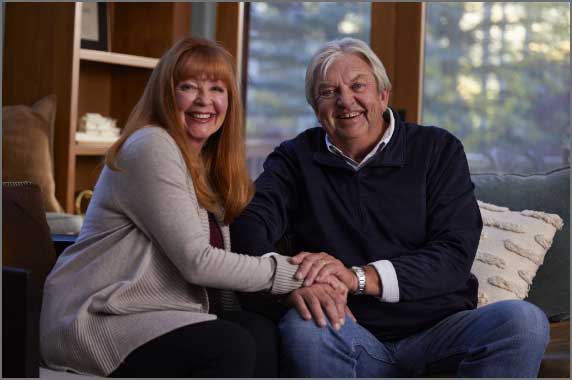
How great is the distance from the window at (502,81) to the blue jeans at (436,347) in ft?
6.13

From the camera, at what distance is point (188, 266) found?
1.83 m

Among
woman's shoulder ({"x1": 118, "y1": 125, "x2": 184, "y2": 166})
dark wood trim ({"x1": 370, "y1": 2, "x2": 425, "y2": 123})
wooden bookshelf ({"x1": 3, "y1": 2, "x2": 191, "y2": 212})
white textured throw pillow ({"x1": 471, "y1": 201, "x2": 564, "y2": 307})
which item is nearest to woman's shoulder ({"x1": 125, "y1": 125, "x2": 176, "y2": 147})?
woman's shoulder ({"x1": 118, "y1": 125, "x2": 184, "y2": 166})

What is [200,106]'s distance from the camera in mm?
2043

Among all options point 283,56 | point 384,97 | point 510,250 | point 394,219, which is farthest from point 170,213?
point 283,56

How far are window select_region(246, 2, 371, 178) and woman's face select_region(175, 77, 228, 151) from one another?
225 cm

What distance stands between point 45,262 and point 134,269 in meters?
0.37

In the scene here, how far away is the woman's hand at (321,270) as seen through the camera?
6.72 ft

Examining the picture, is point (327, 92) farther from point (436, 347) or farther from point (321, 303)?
point (436, 347)

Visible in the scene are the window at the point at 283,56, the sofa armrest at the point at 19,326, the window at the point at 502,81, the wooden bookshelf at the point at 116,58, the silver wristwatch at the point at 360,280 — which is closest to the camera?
the sofa armrest at the point at 19,326

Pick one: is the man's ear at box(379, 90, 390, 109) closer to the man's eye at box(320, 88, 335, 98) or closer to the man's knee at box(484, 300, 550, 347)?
the man's eye at box(320, 88, 335, 98)

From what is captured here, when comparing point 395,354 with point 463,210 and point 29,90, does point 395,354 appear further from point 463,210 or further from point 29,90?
point 29,90

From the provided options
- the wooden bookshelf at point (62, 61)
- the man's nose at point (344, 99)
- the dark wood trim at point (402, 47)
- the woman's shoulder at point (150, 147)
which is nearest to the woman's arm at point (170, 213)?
the woman's shoulder at point (150, 147)

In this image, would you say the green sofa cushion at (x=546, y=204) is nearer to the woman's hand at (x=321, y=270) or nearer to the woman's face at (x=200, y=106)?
the woman's hand at (x=321, y=270)

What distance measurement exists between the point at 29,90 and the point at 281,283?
2399 mm
